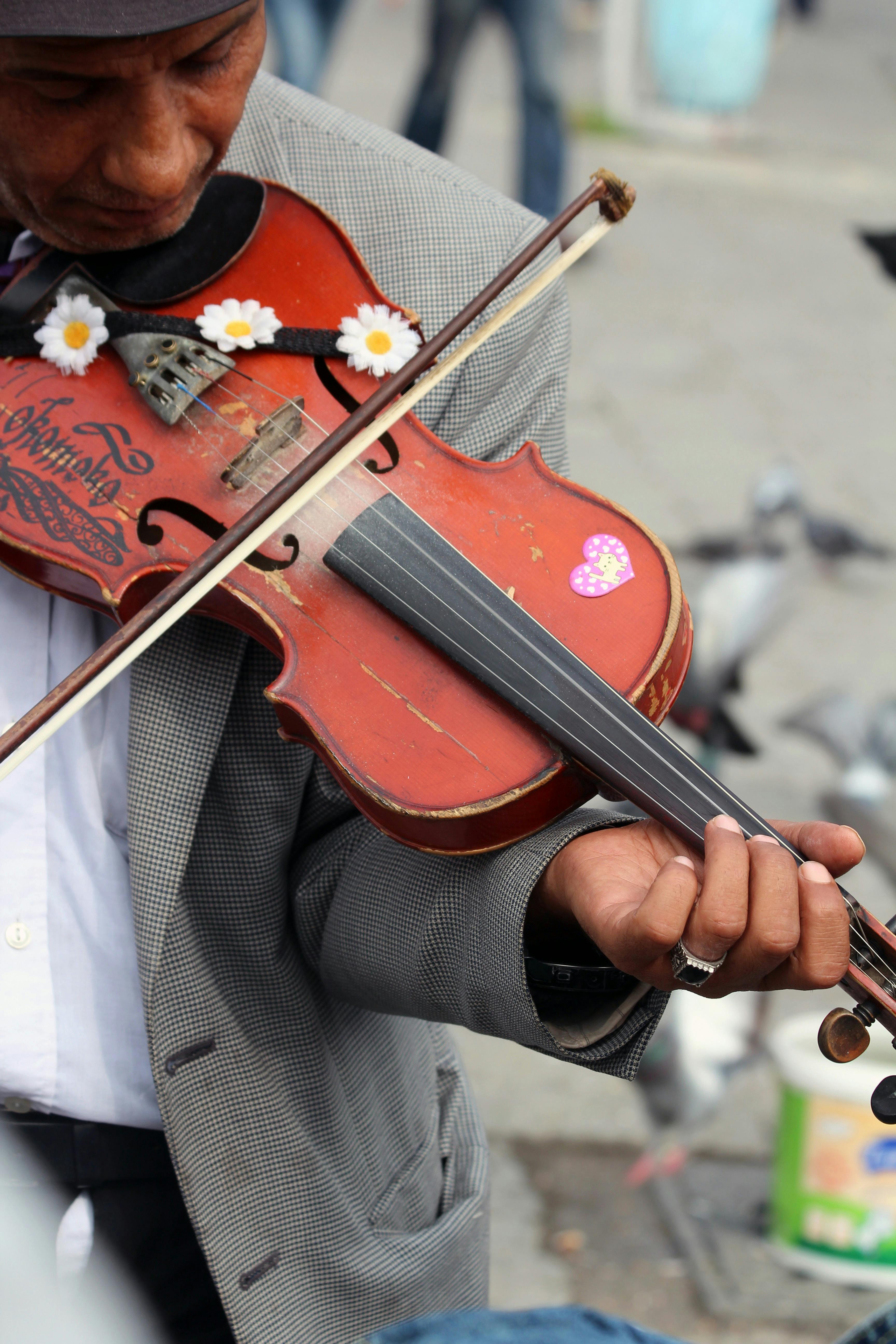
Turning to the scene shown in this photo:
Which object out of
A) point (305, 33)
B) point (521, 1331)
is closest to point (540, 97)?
point (305, 33)

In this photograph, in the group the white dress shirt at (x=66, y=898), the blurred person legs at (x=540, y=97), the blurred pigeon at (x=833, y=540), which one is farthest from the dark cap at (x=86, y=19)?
the blurred person legs at (x=540, y=97)

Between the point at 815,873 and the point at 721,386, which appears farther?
the point at 721,386

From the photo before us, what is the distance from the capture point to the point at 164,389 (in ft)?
3.69

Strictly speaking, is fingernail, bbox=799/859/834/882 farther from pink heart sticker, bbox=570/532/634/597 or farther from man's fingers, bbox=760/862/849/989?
pink heart sticker, bbox=570/532/634/597

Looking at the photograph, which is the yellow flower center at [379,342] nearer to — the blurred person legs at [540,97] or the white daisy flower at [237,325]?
the white daisy flower at [237,325]

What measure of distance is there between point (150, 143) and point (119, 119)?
3cm

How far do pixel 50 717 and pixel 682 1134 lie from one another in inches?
53.3

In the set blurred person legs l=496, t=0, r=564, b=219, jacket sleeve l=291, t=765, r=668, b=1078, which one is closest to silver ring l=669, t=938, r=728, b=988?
jacket sleeve l=291, t=765, r=668, b=1078

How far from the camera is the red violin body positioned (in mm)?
979

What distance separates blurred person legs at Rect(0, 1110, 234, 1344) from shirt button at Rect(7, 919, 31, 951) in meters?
0.13

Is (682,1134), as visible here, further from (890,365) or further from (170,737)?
(890,365)

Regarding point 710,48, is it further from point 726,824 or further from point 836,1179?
point 726,824

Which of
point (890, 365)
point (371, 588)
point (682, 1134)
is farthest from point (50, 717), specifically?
point (890, 365)

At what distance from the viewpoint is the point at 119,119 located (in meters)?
0.98
